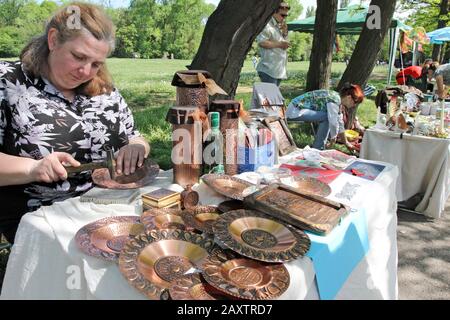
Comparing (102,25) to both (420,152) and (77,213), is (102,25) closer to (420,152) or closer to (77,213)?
(77,213)

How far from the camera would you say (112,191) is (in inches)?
56.4

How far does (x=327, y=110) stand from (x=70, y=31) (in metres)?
3.36

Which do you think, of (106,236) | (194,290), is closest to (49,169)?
(106,236)

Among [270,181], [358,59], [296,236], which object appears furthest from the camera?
[358,59]

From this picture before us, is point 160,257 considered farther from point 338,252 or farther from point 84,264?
point 338,252

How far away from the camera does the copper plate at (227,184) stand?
1384 mm

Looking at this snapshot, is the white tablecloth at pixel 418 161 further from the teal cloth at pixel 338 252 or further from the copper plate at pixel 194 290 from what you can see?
the copper plate at pixel 194 290

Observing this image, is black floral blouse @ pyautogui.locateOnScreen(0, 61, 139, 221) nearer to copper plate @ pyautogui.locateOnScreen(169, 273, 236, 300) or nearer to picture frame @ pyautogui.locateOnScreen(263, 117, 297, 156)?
picture frame @ pyautogui.locateOnScreen(263, 117, 297, 156)

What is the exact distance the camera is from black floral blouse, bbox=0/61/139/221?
1481 millimetres

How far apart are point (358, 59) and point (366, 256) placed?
4.70 metres

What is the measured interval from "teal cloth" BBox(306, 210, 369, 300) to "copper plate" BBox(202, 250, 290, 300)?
161 millimetres

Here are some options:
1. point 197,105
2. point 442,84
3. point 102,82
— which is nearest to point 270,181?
point 197,105

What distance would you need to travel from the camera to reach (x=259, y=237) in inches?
43.1

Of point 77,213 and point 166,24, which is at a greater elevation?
point 166,24
